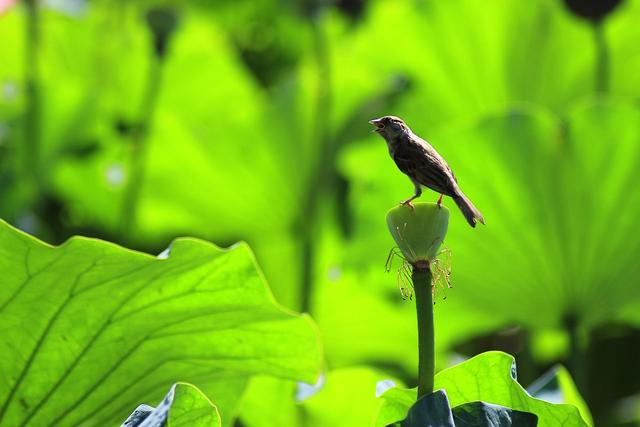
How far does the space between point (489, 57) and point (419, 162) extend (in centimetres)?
61

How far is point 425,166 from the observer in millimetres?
364

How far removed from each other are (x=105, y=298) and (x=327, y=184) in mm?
516

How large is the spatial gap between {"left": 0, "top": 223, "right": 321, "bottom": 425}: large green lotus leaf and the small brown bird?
0.39 ft

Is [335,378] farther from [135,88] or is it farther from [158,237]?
[135,88]

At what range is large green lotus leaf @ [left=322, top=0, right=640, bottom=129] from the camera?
3.06 ft

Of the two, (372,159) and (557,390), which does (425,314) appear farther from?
(372,159)

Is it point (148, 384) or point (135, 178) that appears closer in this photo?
point (148, 384)

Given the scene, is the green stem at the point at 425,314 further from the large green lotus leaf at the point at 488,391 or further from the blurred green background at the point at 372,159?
the blurred green background at the point at 372,159

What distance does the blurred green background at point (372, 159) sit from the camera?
71cm

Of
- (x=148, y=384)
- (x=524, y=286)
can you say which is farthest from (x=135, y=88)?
(x=148, y=384)

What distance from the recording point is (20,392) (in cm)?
44

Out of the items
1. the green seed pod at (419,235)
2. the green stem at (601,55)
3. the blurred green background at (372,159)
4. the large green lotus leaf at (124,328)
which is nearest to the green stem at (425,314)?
the green seed pod at (419,235)

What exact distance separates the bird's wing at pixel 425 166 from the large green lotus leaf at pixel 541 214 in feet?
1.12

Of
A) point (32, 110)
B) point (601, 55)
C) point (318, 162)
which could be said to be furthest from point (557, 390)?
point (32, 110)
